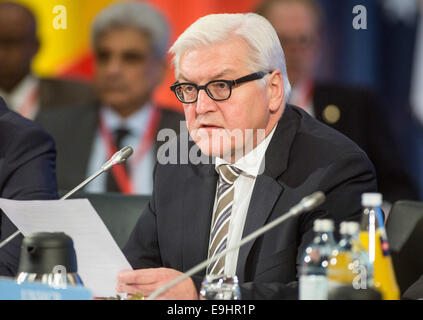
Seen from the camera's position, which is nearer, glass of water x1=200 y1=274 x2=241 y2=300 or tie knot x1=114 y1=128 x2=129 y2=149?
glass of water x1=200 y1=274 x2=241 y2=300

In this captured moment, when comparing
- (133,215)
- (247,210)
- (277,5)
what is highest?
(277,5)

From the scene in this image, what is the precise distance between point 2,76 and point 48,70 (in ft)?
0.84

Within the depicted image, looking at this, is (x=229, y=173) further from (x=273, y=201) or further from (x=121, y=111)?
(x=121, y=111)

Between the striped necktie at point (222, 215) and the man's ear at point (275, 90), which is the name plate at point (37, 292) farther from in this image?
the man's ear at point (275, 90)

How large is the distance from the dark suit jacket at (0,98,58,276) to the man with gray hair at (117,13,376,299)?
0.49 m

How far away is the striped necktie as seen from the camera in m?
2.39

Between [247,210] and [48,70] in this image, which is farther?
[48,70]

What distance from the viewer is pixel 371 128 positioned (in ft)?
13.1

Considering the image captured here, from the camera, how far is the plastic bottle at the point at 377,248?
1.68 metres

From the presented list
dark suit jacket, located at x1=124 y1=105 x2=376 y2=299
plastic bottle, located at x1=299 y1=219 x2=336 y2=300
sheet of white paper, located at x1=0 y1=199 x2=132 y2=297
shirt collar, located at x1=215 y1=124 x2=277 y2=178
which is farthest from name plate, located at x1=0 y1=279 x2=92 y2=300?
shirt collar, located at x1=215 y1=124 x2=277 y2=178

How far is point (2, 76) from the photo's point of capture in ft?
13.9

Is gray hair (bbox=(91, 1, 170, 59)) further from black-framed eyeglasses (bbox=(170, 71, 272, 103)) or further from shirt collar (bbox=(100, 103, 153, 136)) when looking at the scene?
black-framed eyeglasses (bbox=(170, 71, 272, 103))
